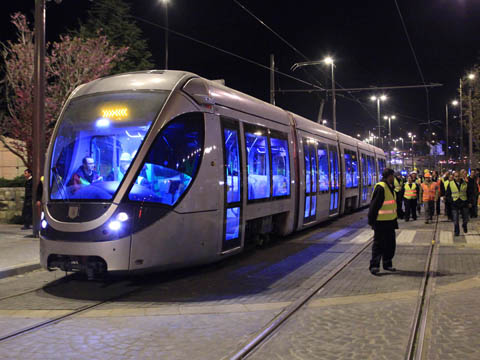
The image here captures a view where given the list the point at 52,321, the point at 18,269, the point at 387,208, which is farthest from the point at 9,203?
the point at 387,208

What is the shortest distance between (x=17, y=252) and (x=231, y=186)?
491 centimetres

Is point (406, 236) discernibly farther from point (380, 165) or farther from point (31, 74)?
point (31, 74)

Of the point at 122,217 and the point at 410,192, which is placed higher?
the point at 410,192

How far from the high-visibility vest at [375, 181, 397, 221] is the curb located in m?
6.23

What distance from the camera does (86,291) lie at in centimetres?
766

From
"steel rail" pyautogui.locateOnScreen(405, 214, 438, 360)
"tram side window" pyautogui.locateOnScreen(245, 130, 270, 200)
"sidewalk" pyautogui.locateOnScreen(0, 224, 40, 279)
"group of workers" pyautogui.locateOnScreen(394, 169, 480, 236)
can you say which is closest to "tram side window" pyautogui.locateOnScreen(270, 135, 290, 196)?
"tram side window" pyautogui.locateOnScreen(245, 130, 270, 200)

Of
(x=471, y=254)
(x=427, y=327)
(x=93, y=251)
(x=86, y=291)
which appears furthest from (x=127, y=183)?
(x=471, y=254)

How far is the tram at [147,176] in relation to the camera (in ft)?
23.5

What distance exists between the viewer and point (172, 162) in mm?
7602

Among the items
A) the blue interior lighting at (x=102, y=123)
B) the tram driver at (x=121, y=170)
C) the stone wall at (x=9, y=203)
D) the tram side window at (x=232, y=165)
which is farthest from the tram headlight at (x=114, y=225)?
the stone wall at (x=9, y=203)

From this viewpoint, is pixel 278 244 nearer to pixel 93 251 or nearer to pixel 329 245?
pixel 329 245

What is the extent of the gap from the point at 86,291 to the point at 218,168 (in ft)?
9.23

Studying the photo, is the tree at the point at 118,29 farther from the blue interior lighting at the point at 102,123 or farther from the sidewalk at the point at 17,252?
the blue interior lighting at the point at 102,123

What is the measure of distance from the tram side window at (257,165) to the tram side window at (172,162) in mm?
1932
